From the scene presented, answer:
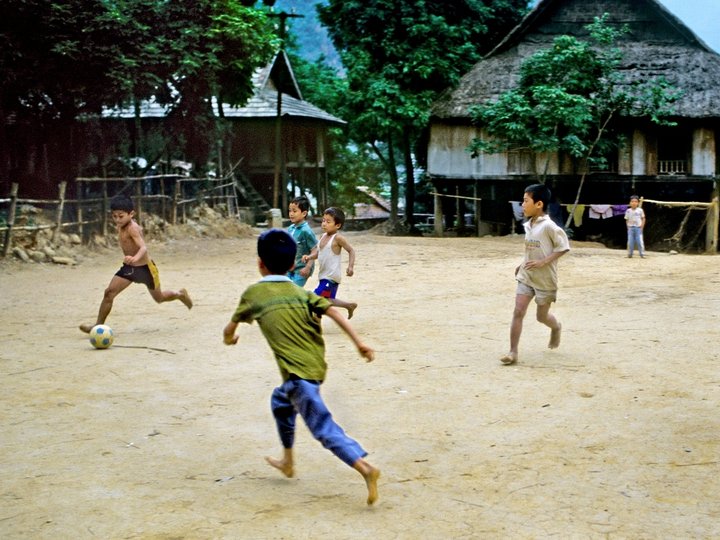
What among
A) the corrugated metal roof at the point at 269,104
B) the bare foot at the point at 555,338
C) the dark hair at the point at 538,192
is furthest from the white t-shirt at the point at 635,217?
the corrugated metal roof at the point at 269,104

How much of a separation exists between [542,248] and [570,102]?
17.7 m

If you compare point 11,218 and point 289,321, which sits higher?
point 11,218

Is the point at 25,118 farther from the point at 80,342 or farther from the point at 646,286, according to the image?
the point at 646,286

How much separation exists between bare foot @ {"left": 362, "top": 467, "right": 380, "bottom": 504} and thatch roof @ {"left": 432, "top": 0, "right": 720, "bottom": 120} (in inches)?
924

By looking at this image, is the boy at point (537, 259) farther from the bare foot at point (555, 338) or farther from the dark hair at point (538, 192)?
the bare foot at point (555, 338)

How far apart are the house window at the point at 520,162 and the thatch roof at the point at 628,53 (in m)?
1.90

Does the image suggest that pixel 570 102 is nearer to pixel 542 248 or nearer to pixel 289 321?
pixel 542 248

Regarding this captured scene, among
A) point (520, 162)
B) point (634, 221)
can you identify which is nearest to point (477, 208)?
point (520, 162)

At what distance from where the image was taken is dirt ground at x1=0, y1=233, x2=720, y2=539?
4.00m

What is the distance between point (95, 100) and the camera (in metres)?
19.4

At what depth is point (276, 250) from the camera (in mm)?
4371

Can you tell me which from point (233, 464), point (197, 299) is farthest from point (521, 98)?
point (233, 464)

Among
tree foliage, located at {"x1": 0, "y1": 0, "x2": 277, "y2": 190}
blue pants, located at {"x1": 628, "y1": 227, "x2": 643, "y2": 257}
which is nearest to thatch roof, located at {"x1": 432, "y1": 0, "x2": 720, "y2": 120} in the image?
tree foliage, located at {"x1": 0, "y1": 0, "x2": 277, "y2": 190}

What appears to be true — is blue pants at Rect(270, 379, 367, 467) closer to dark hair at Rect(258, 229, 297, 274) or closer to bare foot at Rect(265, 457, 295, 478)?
bare foot at Rect(265, 457, 295, 478)
